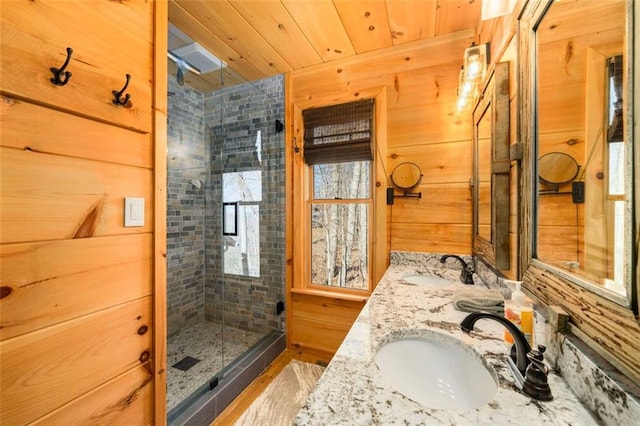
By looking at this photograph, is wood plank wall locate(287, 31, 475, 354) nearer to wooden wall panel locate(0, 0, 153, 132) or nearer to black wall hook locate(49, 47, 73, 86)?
wooden wall panel locate(0, 0, 153, 132)

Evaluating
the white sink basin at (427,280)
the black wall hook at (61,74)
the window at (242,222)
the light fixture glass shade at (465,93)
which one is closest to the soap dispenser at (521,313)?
the white sink basin at (427,280)

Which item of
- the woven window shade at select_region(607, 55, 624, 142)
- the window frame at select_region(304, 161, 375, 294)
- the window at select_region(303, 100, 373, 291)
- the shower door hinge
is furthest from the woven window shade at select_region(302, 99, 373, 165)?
the shower door hinge

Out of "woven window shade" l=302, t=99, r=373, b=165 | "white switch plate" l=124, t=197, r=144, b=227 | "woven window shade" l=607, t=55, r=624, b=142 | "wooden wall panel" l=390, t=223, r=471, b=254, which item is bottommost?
"wooden wall panel" l=390, t=223, r=471, b=254

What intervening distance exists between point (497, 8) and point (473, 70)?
469mm

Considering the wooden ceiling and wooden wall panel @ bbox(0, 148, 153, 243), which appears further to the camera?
the wooden ceiling

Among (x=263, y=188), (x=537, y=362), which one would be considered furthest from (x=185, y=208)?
(x=537, y=362)

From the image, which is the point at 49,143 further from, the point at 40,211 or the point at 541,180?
the point at 541,180

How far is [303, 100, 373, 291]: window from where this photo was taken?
6.92 feet

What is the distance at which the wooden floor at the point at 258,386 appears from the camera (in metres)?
1.56

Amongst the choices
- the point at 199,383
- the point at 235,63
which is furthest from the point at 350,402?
the point at 235,63

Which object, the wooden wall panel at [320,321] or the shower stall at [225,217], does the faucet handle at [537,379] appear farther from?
the shower stall at [225,217]

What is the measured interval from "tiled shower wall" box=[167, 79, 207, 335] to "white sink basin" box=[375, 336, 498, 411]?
→ 2301 millimetres

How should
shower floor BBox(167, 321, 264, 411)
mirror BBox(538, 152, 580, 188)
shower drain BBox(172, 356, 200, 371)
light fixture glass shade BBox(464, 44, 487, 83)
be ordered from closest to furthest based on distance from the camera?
mirror BBox(538, 152, 580, 188)
light fixture glass shade BBox(464, 44, 487, 83)
shower floor BBox(167, 321, 264, 411)
shower drain BBox(172, 356, 200, 371)

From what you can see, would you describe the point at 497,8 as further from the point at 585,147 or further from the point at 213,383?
the point at 213,383
